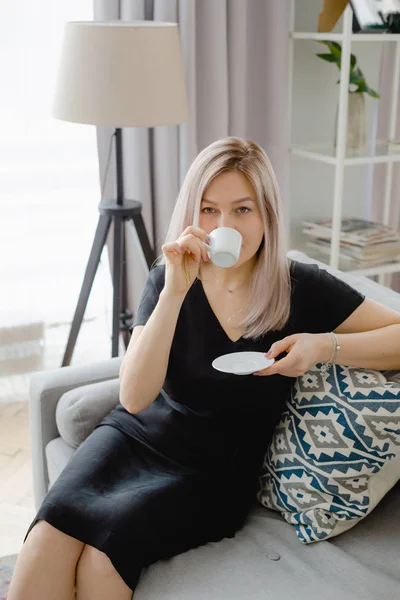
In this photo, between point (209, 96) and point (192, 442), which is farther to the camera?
point (209, 96)

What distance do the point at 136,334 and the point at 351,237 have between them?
4.97 ft

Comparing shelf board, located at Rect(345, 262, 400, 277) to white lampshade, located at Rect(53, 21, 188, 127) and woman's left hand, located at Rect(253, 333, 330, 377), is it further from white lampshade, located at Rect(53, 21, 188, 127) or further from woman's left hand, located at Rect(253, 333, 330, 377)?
woman's left hand, located at Rect(253, 333, 330, 377)

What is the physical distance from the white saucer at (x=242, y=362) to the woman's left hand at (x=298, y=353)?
19mm

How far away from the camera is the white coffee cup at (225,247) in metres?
1.43

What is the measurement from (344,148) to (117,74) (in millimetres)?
959

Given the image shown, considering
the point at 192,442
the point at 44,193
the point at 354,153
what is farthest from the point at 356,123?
the point at 192,442

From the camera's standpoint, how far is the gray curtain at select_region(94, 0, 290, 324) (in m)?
2.73

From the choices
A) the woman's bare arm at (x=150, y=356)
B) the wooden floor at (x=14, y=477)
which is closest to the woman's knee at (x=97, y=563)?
the woman's bare arm at (x=150, y=356)

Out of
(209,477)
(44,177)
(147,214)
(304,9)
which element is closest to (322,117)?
(304,9)

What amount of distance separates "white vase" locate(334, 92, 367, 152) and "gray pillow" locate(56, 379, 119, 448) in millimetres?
1587

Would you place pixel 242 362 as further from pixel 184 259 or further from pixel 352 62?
pixel 352 62

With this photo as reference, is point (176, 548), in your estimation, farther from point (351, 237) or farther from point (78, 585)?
point (351, 237)

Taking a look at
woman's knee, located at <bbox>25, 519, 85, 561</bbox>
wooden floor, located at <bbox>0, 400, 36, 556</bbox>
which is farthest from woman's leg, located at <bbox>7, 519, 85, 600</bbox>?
wooden floor, located at <bbox>0, 400, 36, 556</bbox>

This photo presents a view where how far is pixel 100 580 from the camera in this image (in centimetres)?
137
